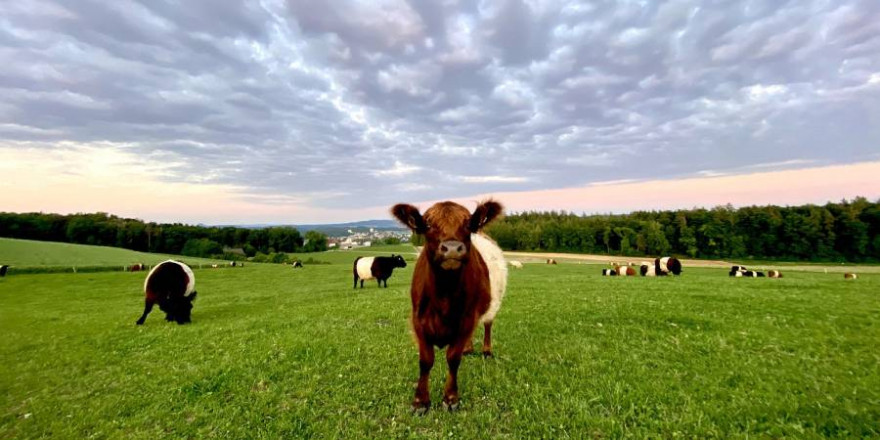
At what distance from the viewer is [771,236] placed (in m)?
83.2

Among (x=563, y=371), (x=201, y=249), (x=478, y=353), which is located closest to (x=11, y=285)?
(x=478, y=353)

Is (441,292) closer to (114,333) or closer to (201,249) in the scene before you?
(114,333)

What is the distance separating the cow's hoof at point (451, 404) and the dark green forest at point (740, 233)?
8083cm

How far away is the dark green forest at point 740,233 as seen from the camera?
78.0 m

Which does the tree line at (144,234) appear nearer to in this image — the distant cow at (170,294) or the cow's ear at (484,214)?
the distant cow at (170,294)

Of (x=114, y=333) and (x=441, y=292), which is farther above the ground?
(x=441, y=292)

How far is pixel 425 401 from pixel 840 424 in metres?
5.31

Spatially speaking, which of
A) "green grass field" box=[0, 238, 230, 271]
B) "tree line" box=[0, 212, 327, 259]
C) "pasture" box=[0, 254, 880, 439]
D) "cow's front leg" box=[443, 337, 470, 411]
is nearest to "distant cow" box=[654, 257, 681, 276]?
"pasture" box=[0, 254, 880, 439]

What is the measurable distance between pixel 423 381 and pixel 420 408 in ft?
1.22

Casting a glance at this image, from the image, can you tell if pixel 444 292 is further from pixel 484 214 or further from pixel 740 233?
pixel 740 233

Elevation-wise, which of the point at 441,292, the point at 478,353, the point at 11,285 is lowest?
the point at 11,285

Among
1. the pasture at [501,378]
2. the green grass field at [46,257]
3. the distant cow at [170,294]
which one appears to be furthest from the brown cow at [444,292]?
the green grass field at [46,257]

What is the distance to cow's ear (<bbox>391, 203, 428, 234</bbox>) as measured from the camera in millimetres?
5324

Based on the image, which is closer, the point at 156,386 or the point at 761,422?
the point at 761,422
